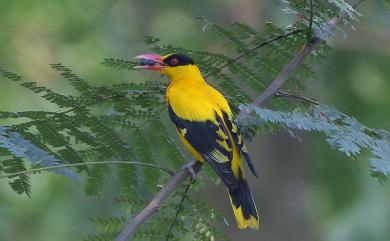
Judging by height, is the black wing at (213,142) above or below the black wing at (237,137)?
below

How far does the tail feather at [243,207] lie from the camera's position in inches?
143

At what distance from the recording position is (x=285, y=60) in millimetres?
3686

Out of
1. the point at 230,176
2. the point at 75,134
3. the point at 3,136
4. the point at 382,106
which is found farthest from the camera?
the point at 382,106

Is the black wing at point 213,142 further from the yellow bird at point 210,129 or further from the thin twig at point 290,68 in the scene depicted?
the thin twig at point 290,68

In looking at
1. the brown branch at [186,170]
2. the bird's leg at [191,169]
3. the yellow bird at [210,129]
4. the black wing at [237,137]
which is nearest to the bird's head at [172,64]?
the yellow bird at [210,129]

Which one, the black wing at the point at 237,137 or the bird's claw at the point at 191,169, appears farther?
the black wing at the point at 237,137

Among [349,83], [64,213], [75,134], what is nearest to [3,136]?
[75,134]

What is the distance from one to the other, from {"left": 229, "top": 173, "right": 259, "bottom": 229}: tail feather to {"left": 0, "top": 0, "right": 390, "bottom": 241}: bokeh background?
16.2 feet

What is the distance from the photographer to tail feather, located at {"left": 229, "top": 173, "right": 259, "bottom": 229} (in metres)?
3.64

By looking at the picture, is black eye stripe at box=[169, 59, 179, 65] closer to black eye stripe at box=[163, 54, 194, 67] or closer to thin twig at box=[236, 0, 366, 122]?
black eye stripe at box=[163, 54, 194, 67]

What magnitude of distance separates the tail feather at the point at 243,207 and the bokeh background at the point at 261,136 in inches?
194

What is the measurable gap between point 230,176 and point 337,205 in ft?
19.2

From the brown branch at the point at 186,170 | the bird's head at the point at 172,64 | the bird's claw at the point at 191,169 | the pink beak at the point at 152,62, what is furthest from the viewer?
the bird's head at the point at 172,64

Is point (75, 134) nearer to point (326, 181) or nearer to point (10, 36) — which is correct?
point (10, 36)
